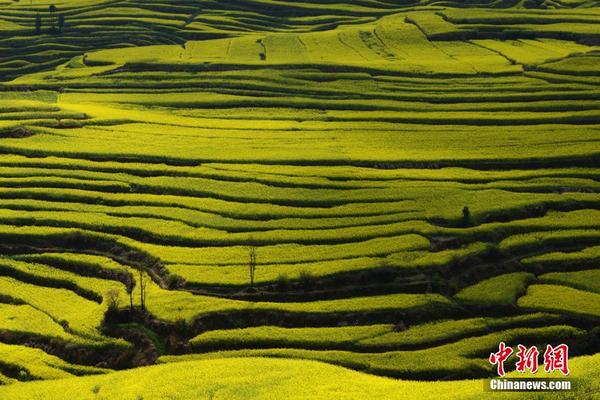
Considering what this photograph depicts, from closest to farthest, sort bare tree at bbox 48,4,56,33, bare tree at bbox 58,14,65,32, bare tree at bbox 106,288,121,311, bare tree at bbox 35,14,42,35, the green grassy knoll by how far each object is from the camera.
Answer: the green grassy knoll → bare tree at bbox 106,288,121,311 → bare tree at bbox 35,14,42,35 → bare tree at bbox 48,4,56,33 → bare tree at bbox 58,14,65,32

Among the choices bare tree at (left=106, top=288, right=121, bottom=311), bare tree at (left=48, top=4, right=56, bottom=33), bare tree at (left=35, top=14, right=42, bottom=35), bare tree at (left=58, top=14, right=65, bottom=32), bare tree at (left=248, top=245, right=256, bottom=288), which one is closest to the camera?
bare tree at (left=106, top=288, right=121, bottom=311)

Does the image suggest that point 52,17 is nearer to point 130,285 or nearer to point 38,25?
point 38,25

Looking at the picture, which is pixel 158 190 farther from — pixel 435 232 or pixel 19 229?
pixel 435 232

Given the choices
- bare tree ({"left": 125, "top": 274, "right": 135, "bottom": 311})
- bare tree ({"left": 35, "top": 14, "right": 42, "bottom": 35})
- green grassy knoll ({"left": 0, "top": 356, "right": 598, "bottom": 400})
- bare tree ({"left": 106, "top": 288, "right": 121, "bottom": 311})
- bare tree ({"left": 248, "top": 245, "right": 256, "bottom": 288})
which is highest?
bare tree ({"left": 35, "top": 14, "right": 42, "bottom": 35})

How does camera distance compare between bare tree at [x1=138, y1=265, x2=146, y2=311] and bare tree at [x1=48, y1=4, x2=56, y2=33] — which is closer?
bare tree at [x1=138, y1=265, x2=146, y2=311]

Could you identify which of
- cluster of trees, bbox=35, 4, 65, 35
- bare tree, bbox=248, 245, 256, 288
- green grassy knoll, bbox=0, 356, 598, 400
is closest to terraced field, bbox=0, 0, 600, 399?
green grassy knoll, bbox=0, 356, 598, 400

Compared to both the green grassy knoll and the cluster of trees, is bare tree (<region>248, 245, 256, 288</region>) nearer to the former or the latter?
the green grassy knoll

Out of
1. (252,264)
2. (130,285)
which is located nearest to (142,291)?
(130,285)

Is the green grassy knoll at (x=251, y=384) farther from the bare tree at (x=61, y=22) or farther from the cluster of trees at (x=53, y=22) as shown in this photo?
the bare tree at (x=61, y=22)

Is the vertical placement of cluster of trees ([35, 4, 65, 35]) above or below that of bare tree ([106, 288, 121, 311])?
above
